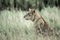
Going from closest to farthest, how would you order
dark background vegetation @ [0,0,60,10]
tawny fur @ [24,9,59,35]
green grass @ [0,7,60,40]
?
green grass @ [0,7,60,40], tawny fur @ [24,9,59,35], dark background vegetation @ [0,0,60,10]

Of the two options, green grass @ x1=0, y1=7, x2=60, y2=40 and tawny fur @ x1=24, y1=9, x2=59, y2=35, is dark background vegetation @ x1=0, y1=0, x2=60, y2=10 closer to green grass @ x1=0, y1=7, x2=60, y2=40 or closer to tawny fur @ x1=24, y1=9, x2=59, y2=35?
green grass @ x1=0, y1=7, x2=60, y2=40

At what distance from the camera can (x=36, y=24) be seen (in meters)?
7.66

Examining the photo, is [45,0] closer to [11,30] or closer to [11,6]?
[11,6]

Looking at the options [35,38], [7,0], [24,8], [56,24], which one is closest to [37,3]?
[24,8]

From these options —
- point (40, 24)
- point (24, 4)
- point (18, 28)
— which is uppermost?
point (40, 24)

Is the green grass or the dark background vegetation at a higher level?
the green grass

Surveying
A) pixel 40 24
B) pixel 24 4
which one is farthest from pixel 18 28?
pixel 24 4

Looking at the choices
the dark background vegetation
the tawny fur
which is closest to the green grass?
the tawny fur

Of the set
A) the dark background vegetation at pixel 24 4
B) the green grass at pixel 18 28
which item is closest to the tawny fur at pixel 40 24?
the green grass at pixel 18 28

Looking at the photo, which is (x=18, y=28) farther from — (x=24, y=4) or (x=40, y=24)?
(x=24, y=4)

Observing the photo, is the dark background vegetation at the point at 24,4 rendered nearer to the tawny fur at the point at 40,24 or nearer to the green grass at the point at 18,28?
the green grass at the point at 18,28

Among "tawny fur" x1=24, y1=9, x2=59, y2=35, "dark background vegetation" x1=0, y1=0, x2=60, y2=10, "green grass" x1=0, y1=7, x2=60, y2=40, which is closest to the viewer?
"green grass" x1=0, y1=7, x2=60, y2=40

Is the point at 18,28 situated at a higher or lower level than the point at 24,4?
higher

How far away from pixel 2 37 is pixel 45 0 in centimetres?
695
